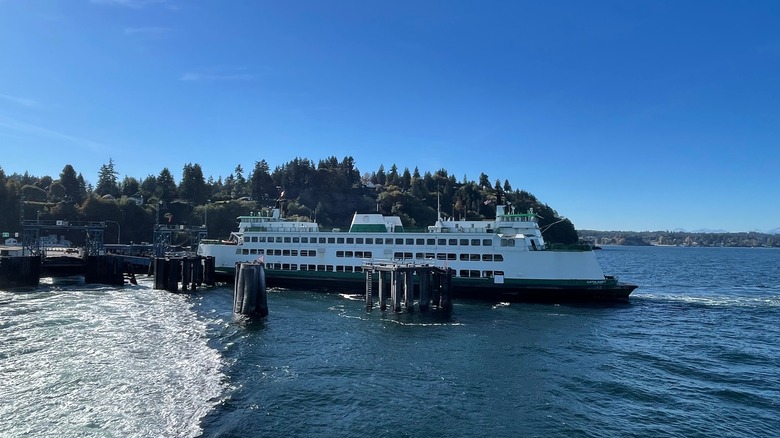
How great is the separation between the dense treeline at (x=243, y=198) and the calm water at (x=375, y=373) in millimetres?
54884

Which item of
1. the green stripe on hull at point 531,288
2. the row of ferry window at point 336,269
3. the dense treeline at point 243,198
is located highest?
the dense treeline at point 243,198

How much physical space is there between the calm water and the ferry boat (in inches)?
238

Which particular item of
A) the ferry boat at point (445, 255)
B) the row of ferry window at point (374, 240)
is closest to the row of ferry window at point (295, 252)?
the ferry boat at point (445, 255)

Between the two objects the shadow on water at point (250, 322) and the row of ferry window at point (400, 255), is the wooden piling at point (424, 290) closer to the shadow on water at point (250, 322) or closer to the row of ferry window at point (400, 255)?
the row of ferry window at point (400, 255)

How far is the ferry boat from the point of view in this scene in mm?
41688

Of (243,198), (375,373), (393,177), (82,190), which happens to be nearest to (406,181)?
(393,177)

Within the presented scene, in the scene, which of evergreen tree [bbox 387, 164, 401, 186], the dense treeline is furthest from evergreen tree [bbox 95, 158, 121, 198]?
evergreen tree [bbox 387, 164, 401, 186]

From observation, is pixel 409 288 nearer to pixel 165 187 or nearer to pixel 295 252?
pixel 295 252

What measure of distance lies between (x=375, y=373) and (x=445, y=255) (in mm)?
25501

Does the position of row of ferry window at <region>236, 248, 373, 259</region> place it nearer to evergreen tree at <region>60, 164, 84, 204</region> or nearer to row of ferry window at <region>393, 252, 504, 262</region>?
row of ferry window at <region>393, 252, 504, 262</region>

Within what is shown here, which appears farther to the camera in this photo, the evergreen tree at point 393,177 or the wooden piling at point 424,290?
the evergreen tree at point 393,177

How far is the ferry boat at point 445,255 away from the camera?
4169 cm

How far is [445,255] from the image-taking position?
4556 centimetres

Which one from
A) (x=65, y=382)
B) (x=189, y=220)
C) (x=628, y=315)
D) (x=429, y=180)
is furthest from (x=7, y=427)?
(x=429, y=180)
